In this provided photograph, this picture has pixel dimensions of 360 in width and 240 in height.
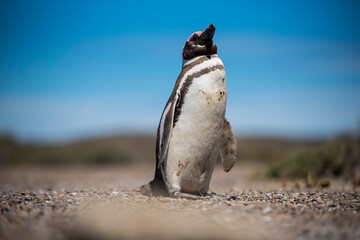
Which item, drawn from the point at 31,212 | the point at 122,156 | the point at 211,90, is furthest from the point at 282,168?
the point at 122,156

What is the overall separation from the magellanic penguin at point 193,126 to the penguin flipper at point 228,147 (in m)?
0.58

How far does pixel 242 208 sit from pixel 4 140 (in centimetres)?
2886

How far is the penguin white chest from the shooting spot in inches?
199

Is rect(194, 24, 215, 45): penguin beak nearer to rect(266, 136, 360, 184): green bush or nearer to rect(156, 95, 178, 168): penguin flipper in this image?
rect(156, 95, 178, 168): penguin flipper

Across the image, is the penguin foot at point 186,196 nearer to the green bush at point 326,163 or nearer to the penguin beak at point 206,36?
the penguin beak at point 206,36

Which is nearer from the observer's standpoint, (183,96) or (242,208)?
(242,208)

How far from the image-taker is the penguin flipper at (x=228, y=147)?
5859 mm

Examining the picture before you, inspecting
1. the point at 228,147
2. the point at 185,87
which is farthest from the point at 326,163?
the point at 185,87

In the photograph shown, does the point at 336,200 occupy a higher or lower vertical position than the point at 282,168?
higher

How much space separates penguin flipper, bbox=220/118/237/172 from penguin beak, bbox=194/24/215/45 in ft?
4.50

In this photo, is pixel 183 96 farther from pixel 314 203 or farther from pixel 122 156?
pixel 122 156

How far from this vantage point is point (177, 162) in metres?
5.08

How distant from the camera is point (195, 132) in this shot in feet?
16.5

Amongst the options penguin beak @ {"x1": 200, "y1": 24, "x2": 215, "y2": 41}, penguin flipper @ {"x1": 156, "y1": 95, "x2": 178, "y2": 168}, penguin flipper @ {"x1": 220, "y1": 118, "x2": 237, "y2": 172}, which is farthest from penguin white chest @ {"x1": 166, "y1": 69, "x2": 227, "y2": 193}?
penguin flipper @ {"x1": 220, "y1": 118, "x2": 237, "y2": 172}
